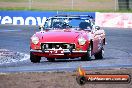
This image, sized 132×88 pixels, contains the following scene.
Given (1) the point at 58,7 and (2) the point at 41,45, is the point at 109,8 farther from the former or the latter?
(2) the point at 41,45

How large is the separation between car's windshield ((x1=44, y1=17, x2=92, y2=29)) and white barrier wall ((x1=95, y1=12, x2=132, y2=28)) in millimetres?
23922

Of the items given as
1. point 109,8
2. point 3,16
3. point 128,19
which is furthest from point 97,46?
point 109,8

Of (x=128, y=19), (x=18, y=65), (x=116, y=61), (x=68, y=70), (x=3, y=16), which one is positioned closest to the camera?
(x=68, y=70)

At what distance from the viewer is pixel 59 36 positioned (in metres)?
16.7

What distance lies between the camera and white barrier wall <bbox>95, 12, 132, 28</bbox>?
42469 millimetres

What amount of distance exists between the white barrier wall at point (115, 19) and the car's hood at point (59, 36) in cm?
2533

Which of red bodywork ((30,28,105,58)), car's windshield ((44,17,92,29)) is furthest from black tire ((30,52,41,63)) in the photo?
car's windshield ((44,17,92,29))

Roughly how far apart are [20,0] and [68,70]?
39.4 metres

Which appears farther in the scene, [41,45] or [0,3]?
[0,3]

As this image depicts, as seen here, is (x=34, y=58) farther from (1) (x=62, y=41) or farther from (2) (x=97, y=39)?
(2) (x=97, y=39)

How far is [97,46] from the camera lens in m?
18.4

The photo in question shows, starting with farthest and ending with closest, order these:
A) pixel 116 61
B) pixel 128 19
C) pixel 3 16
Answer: pixel 3 16 → pixel 128 19 → pixel 116 61

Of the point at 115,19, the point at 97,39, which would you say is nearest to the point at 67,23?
the point at 97,39

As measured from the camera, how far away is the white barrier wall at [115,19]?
139 ft
